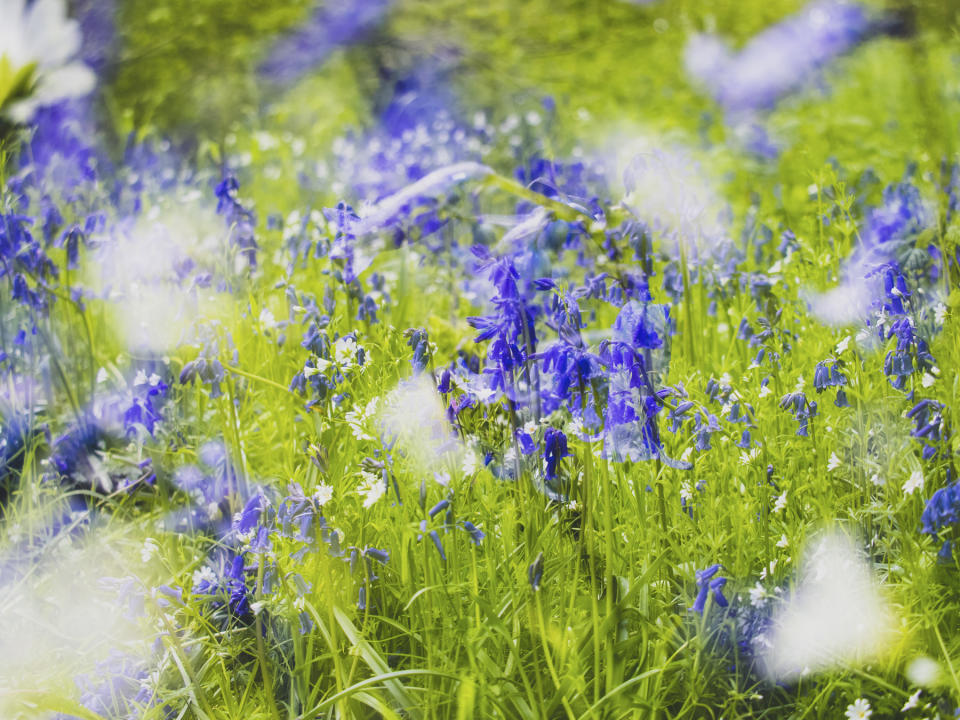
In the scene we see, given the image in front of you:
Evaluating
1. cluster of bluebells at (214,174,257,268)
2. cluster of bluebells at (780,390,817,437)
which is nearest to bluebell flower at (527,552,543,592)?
cluster of bluebells at (780,390,817,437)

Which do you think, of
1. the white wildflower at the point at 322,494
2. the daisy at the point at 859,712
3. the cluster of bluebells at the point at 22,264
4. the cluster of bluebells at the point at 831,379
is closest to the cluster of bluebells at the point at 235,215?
the cluster of bluebells at the point at 22,264

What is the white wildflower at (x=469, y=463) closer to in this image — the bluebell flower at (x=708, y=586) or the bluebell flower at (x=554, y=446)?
the bluebell flower at (x=554, y=446)

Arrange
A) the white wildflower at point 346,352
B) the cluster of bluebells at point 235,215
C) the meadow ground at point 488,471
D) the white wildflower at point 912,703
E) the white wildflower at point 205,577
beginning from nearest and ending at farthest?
the white wildflower at point 912,703 → the meadow ground at point 488,471 → the white wildflower at point 346,352 → the white wildflower at point 205,577 → the cluster of bluebells at point 235,215

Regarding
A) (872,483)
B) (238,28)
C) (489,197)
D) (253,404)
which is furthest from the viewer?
(238,28)

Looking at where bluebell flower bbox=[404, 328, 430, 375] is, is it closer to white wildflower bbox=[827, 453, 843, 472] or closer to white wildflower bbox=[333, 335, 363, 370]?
white wildflower bbox=[333, 335, 363, 370]

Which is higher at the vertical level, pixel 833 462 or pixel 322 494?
pixel 322 494

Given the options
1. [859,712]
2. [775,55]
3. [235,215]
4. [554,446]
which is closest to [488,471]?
[554,446]

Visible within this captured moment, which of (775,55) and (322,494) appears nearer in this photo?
(322,494)

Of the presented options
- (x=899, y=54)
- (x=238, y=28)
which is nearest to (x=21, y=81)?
(x=238, y=28)

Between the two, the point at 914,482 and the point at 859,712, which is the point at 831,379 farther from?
the point at 859,712

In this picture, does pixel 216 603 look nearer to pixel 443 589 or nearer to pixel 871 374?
pixel 443 589

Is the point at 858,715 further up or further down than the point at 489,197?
further up

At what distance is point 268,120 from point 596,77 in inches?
123

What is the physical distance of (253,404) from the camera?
2506mm
